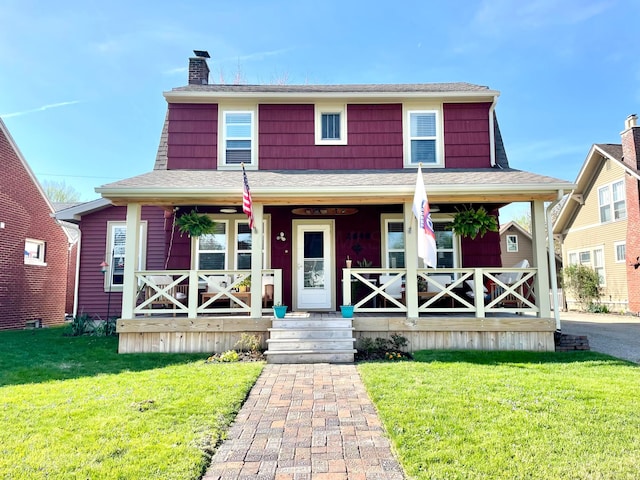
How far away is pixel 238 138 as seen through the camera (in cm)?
980

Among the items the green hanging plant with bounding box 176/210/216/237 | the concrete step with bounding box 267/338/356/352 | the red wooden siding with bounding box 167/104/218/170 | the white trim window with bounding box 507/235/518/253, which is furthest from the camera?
the white trim window with bounding box 507/235/518/253

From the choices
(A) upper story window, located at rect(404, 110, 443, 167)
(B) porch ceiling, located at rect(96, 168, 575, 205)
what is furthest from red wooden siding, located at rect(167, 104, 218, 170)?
(A) upper story window, located at rect(404, 110, 443, 167)

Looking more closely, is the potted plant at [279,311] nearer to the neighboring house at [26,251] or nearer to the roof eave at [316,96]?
the roof eave at [316,96]

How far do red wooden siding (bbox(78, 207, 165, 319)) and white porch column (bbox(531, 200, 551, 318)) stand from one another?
8.92 metres

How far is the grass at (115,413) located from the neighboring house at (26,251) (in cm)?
679

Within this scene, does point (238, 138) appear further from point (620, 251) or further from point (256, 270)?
point (620, 251)

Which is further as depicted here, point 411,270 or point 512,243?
point 512,243

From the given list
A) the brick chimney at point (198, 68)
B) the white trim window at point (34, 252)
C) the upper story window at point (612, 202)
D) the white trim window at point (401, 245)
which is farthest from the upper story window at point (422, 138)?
the white trim window at point (34, 252)

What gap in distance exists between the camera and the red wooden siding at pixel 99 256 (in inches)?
416

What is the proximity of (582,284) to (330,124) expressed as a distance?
1431cm

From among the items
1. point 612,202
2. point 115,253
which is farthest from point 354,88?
point 612,202

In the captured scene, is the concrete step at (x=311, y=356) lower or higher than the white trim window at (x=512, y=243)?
lower

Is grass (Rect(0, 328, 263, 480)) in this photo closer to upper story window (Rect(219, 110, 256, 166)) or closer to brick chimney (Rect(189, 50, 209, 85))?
upper story window (Rect(219, 110, 256, 166))

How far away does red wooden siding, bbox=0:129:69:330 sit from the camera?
11867 millimetres
